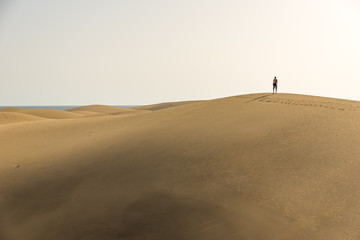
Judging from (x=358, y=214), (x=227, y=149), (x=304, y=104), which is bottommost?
(x=358, y=214)

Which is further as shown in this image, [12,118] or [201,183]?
[12,118]

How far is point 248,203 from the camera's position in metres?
6.86

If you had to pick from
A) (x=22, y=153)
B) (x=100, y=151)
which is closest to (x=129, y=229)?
(x=100, y=151)

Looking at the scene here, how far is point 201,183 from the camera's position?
313 inches

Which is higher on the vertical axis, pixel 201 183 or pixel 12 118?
pixel 12 118

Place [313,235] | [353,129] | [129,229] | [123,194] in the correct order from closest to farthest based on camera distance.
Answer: [313,235]
[129,229]
[123,194]
[353,129]

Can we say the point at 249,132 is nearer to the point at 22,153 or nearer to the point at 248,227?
the point at 248,227

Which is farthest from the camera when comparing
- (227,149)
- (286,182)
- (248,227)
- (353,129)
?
(353,129)

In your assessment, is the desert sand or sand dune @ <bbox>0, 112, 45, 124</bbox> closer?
the desert sand

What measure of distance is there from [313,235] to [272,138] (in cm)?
505

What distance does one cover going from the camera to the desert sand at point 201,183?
250 inches

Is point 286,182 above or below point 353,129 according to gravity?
below

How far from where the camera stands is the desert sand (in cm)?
635

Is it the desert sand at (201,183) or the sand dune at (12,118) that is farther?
the sand dune at (12,118)
